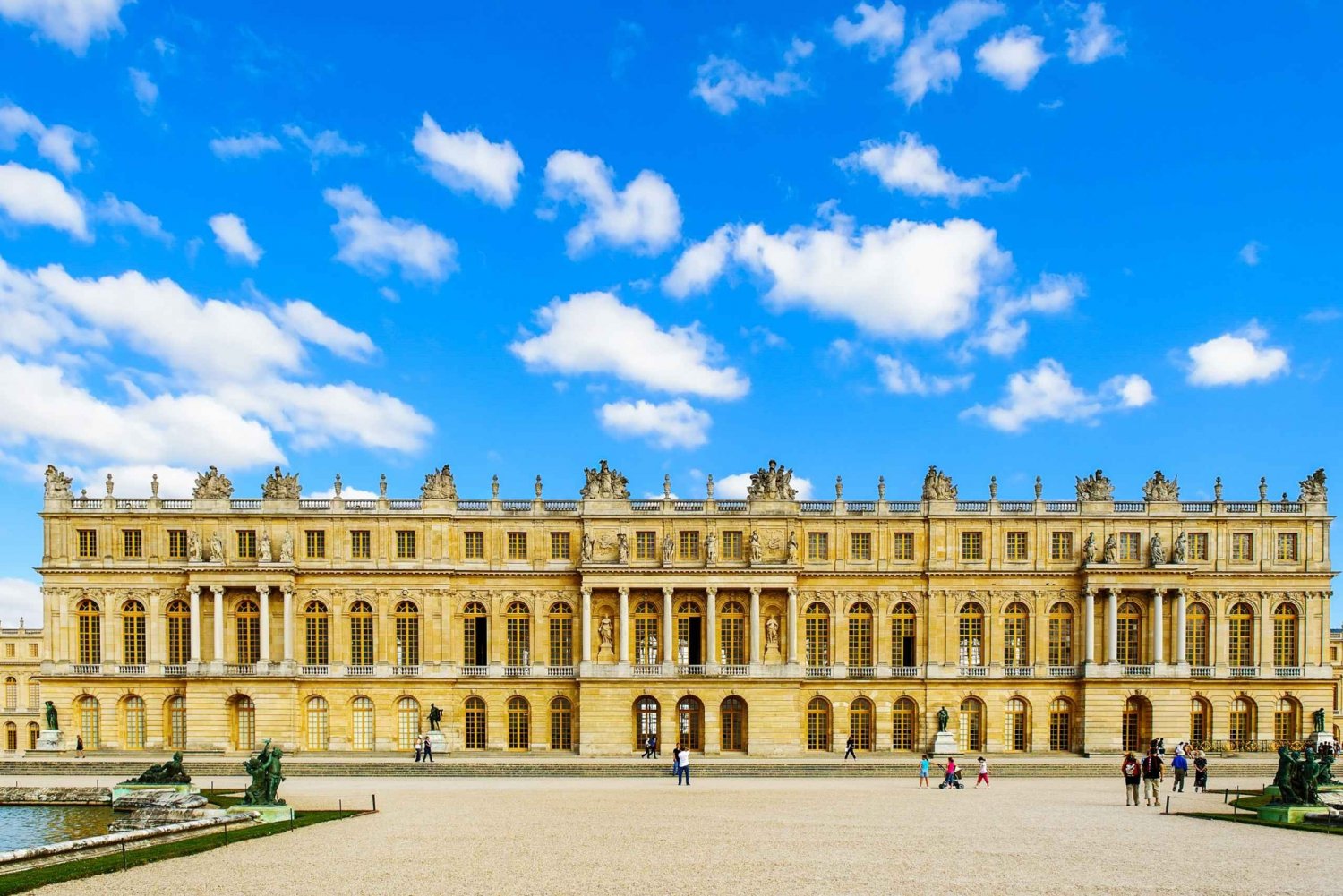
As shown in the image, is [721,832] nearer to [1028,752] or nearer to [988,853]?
[988,853]

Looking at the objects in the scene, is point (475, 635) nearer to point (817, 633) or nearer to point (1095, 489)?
point (817, 633)

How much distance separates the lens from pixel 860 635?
177ft

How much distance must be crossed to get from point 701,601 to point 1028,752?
1763cm

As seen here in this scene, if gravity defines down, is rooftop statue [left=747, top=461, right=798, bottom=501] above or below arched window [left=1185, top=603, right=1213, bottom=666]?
above

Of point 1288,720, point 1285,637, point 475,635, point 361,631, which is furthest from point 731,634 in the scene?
point 1288,720

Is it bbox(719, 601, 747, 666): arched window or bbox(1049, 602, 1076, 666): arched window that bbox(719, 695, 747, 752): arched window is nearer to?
bbox(719, 601, 747, 666): arched window

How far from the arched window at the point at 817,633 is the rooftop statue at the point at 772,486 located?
5.71 m

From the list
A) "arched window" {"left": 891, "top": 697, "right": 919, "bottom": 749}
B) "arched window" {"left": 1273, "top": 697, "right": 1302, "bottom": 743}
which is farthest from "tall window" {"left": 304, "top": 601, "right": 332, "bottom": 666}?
"arched window" {"left": 1273, "top": 697, "right": 1302, "bottom": 743}

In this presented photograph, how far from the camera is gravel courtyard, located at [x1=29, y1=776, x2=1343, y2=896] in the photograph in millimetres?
19859

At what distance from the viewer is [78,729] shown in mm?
53031

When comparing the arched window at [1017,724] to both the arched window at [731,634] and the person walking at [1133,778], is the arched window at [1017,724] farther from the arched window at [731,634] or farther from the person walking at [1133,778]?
the person walking at [1133,778]

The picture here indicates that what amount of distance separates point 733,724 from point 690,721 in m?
2.13

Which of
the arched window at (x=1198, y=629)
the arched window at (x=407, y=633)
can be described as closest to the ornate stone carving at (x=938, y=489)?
the arched window at (x=1198, y=629)

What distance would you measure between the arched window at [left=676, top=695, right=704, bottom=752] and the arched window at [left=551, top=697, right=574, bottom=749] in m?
5.50
